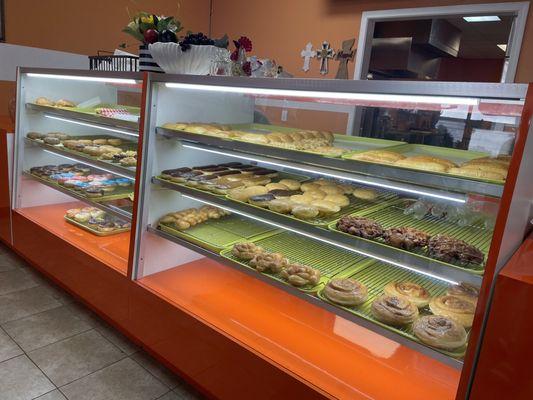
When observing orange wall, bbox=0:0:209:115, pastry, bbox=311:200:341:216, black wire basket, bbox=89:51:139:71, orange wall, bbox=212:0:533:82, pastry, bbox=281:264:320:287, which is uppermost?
orange wall, bbox=212:0:533:82

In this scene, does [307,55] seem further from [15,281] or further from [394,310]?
[394,310]

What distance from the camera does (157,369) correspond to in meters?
2.58

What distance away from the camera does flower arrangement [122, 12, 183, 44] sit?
2482 millimetres

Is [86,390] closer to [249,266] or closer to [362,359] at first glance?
[249,266]

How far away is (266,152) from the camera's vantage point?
2078mm

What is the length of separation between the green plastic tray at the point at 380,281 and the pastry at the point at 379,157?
63 cm

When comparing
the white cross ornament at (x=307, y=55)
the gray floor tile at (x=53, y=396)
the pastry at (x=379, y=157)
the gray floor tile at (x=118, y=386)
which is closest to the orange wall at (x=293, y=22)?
the white cross ornament at (x=307, y=55)

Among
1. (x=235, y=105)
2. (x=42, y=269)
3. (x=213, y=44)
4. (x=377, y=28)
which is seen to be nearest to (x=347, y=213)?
(x=235, y=105)

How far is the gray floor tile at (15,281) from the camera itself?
134 inches

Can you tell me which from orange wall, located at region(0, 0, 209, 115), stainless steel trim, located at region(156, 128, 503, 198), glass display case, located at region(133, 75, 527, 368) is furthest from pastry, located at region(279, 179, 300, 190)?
orange wall, located at region(0, 0, 209, 115)

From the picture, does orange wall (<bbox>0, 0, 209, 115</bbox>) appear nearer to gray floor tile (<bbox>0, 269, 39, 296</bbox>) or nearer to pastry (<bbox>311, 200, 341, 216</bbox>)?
gray floor tile (<bbox>0, 269, 39, 296</bbox>)

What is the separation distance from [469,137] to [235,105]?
1448mm

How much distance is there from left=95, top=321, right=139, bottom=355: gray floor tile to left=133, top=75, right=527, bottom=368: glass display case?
53cm

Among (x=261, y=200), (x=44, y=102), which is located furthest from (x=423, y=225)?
(x=44, y=102)
